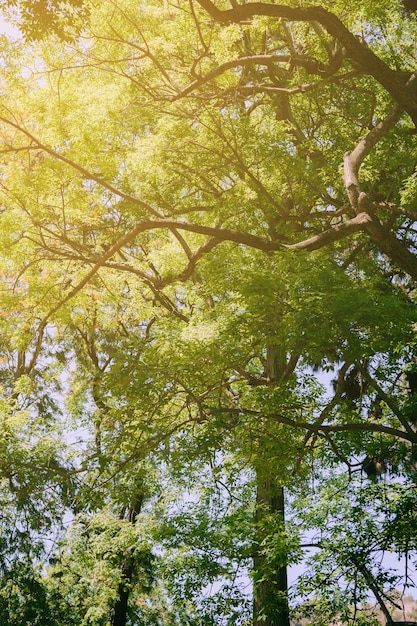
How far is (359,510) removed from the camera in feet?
23.7

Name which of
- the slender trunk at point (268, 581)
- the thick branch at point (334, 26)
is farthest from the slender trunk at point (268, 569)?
the thick branch at point (334, 26)

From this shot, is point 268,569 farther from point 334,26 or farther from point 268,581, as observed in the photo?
point 334,26

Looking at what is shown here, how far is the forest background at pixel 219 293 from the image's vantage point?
7266 millimetres

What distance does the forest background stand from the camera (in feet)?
23.8

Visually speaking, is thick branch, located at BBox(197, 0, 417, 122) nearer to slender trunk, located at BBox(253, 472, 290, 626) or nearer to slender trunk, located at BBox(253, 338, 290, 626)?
slender trunk, located at BBox(253, 338, 290, 626)

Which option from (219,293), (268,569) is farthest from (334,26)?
(268,569)

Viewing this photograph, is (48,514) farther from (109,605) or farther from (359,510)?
(359,510)

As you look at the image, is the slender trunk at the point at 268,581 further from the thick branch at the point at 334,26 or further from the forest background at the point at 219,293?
the thick branch at the point at 334,26

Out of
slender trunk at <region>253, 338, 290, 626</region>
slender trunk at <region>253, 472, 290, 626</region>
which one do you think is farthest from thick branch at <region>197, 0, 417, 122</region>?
slender trunk at <region>253, 472, 290, 626</region>

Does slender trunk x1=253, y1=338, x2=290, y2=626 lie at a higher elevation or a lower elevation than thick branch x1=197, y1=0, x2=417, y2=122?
lower

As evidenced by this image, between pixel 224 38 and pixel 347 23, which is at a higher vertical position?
pixel 347 23

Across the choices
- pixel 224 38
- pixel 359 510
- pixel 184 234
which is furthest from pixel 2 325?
pixel 359 510

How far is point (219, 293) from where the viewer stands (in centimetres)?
1048

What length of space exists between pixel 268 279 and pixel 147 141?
13.0 feet
